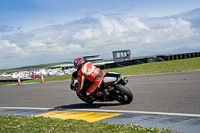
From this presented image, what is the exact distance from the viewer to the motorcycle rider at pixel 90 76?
8.04 meters

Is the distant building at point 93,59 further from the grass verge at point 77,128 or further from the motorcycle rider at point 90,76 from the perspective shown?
the grass verge at point 77,128

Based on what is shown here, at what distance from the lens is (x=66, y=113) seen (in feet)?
26.3

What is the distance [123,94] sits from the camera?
795cm

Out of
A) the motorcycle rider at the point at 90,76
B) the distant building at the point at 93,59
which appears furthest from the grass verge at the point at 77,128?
the distant building at the point at 93,59

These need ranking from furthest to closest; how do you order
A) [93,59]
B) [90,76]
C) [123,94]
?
[93,59] < [90,76] < [123,94]

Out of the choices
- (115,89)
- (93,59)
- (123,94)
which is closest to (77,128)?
(115,89)

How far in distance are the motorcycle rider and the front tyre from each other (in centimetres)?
56

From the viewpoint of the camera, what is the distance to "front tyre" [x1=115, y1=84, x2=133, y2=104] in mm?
Answer: 7738

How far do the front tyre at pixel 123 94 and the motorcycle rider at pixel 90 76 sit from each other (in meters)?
0.56

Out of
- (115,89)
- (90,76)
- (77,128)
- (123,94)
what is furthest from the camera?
(90,76)

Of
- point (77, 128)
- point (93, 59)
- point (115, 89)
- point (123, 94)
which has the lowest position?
point (77, 128)

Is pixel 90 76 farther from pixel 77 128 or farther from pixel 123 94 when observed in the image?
pixel 77 128

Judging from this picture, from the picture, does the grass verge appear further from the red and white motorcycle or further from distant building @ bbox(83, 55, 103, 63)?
distant building @ bbox(83, 55, 103, 63)

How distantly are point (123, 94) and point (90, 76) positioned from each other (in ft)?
3.37
